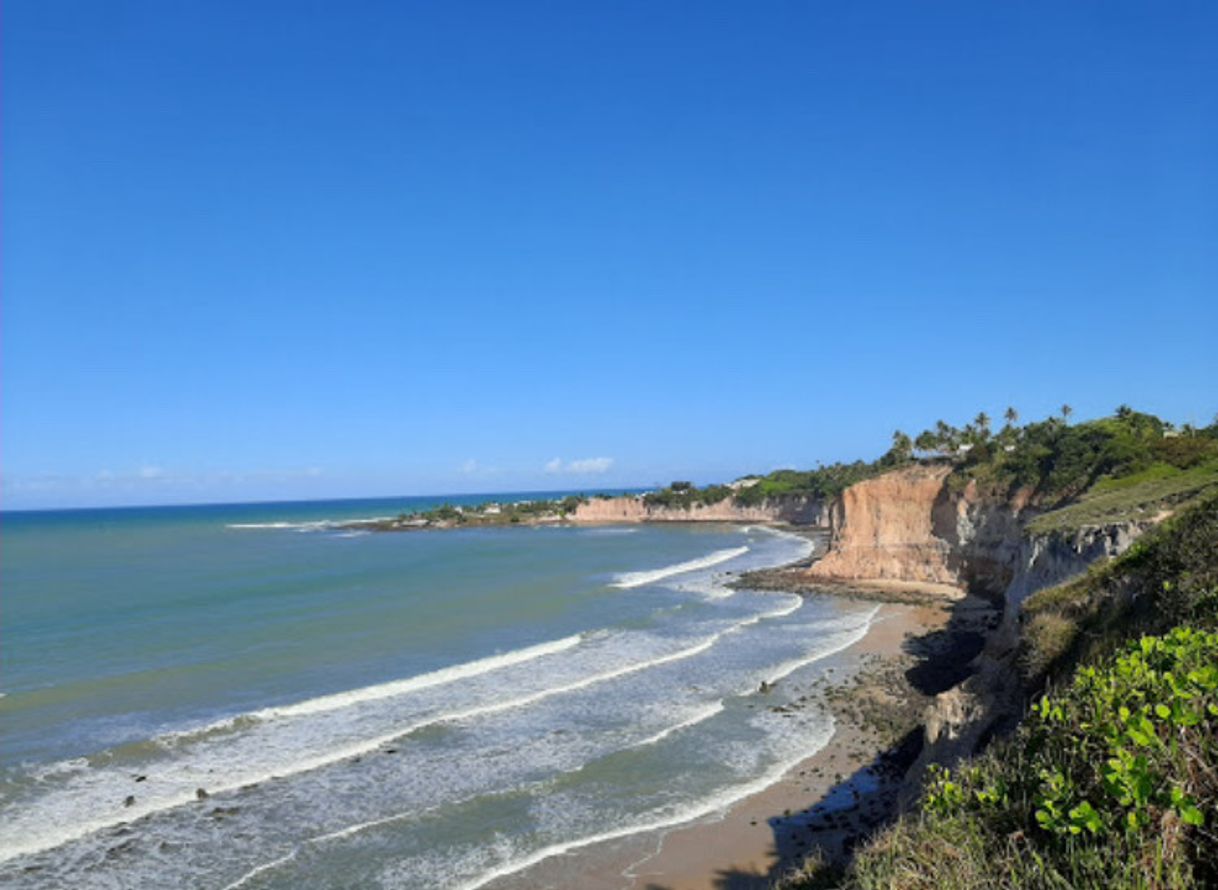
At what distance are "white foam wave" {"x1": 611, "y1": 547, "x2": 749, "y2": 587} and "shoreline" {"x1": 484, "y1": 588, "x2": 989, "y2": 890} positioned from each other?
27.8 meters

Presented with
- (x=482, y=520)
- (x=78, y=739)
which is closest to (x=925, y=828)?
(x=78, y=739)

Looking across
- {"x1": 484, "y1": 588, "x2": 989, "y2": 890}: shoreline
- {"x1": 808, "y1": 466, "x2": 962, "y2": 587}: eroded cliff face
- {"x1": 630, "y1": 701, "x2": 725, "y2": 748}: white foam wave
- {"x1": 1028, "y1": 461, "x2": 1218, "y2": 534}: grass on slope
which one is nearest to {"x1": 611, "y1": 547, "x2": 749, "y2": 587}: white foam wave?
{"x1": 808, "y1": 466, "x2": 962, "y2": 587}: eroded cliff face

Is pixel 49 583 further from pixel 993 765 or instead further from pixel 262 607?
pixel 993 765

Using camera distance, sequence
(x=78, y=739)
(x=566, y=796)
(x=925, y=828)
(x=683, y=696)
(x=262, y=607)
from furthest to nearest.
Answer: (x=262, y=607) < (x=683, y=696) < (x=78, y=739) < (x=566, y=796) < (x=925, y=828)

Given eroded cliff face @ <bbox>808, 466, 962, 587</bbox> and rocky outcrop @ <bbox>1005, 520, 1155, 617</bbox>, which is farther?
eroded cliff face @ <bbox>808, 466, 962, 587</bbox>

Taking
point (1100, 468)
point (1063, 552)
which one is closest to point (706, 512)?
point (1100, 468)

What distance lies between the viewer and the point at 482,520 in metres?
130

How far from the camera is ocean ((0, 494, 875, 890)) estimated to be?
45.7 feet

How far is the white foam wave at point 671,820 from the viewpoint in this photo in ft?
43.1

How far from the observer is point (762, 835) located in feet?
47.0

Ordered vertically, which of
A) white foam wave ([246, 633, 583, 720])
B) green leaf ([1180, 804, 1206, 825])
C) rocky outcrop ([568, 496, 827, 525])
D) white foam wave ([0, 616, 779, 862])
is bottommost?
white foam wave ([0, 616, 779, 862])

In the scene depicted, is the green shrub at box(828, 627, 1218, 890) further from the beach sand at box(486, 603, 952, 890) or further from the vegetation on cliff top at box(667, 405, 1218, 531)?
the vegetation on cliff top at box(667, 405, 1218, 531)

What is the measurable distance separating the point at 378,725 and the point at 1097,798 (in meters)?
18.4

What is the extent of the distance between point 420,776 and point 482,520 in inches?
4487
